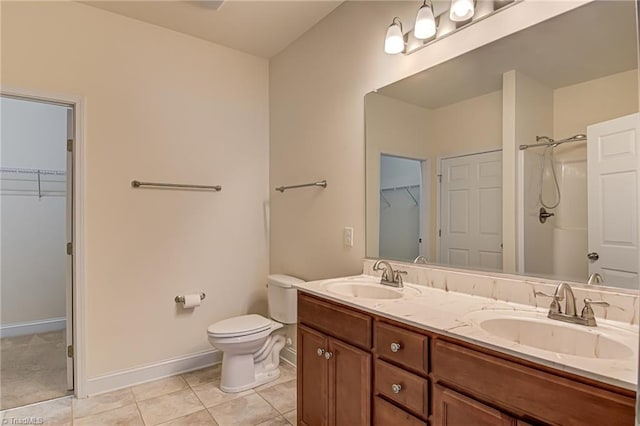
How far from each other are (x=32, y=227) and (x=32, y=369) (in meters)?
1.53

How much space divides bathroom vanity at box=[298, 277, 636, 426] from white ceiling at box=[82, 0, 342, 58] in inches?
73.3

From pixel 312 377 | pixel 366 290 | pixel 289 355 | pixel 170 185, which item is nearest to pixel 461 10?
pixel 366 290

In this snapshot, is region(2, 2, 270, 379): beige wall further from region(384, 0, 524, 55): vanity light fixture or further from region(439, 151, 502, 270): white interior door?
region(439, 151, 502, 270): white interior door

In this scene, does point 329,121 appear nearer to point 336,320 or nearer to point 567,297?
point 336,320

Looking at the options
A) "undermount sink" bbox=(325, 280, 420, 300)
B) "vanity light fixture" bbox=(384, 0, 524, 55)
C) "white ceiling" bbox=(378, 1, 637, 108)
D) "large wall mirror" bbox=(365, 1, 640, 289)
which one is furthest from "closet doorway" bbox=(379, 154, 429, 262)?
"vanity light fixture" bbox=(384, 0, 524, 55)

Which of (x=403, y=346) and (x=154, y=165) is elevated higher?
(x=154, y=165)

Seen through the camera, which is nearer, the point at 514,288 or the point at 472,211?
the point at 514,288

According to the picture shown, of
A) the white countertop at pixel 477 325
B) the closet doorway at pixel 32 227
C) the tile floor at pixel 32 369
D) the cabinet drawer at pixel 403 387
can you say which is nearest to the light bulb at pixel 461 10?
the white countertop at pixel 477 325

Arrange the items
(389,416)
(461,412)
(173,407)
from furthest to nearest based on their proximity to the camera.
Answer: (173,407)
(389,416)
(461,412)

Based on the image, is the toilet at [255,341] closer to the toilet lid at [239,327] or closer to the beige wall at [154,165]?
the toilet lid at [239,327]

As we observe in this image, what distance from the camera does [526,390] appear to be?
3.01ft

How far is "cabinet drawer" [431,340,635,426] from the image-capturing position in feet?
2.59

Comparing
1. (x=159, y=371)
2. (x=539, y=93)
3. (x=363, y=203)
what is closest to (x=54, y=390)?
(x=159, y=371)

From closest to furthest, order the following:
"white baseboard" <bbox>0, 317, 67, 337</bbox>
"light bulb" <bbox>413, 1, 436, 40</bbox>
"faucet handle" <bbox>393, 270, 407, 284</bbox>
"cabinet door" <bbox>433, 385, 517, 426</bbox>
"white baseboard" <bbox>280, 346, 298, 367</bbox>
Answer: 1. "cabinet door" <bbox>433, 385, 517, 426</bbox>
2. "light bulb" <bbox>413, 1, 436, 40</bbox>
3. "faucet handle" <bbox>393, 270, 407, 284</bbox>
4. "white baseboard" <bbox>280, 346, 298, 367</bbox>
5. "white baseboard" <bbox>0, 317, 67, 337</bbox>
